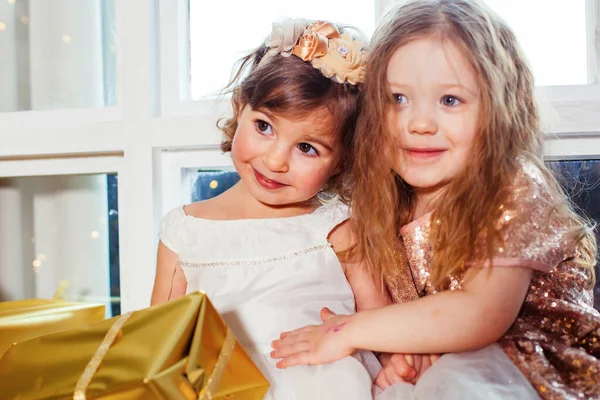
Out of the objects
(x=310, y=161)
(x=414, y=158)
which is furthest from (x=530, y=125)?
(x=310, y=161)

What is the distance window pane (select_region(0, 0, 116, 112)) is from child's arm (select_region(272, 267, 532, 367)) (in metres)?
0.90

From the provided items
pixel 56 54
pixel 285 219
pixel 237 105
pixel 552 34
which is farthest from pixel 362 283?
pixel 56 54

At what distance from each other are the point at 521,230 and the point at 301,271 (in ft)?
1.21

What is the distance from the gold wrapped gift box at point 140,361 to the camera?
788 millimetres

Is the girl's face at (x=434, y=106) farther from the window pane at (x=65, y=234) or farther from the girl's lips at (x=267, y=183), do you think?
the window pane at (x=65, y=234)

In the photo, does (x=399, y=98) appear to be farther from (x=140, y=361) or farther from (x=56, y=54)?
(x=56, y=54)

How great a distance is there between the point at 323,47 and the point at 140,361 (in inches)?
23.0

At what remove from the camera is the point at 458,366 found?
0.90 metres

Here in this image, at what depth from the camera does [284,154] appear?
41.0 inches

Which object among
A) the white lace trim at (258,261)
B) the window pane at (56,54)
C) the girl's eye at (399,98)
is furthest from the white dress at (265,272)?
the window pane at (56,54)

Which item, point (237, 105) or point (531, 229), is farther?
point (237, 105)

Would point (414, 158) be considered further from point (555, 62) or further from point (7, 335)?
point (7, 335)

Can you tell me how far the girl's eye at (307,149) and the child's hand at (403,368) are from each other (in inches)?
14.1

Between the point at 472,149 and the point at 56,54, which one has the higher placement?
the point at 56,54
